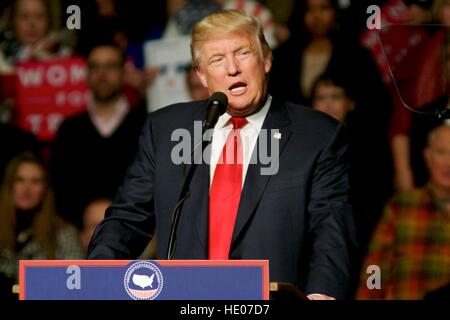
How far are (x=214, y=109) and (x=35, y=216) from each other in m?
2.33

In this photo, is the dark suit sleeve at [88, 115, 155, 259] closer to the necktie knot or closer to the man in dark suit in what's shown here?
the man in dark suit

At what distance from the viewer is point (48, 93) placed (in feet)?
16.8

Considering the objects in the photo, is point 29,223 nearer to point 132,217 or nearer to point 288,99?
point 288,99

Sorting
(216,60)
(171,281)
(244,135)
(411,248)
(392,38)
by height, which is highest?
(392,38)

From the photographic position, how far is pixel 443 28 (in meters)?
4.26

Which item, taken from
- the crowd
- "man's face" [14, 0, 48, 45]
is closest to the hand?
the crowd

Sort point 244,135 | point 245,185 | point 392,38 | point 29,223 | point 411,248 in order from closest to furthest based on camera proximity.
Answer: point 245,185 < point 244,135 < point 392,38 < point 411,248 < point 29,223

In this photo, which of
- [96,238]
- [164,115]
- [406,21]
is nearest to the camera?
[96,238]

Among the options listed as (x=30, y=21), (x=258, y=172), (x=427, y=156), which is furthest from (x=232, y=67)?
(x=30, y=21)

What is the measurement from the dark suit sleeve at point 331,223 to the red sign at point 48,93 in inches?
87.5

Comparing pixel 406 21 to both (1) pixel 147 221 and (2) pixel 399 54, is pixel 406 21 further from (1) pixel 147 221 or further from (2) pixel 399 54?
(1) pixel 147 221

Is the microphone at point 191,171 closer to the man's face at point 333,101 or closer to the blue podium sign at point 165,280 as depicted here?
the blue podium sign at point 165,280
